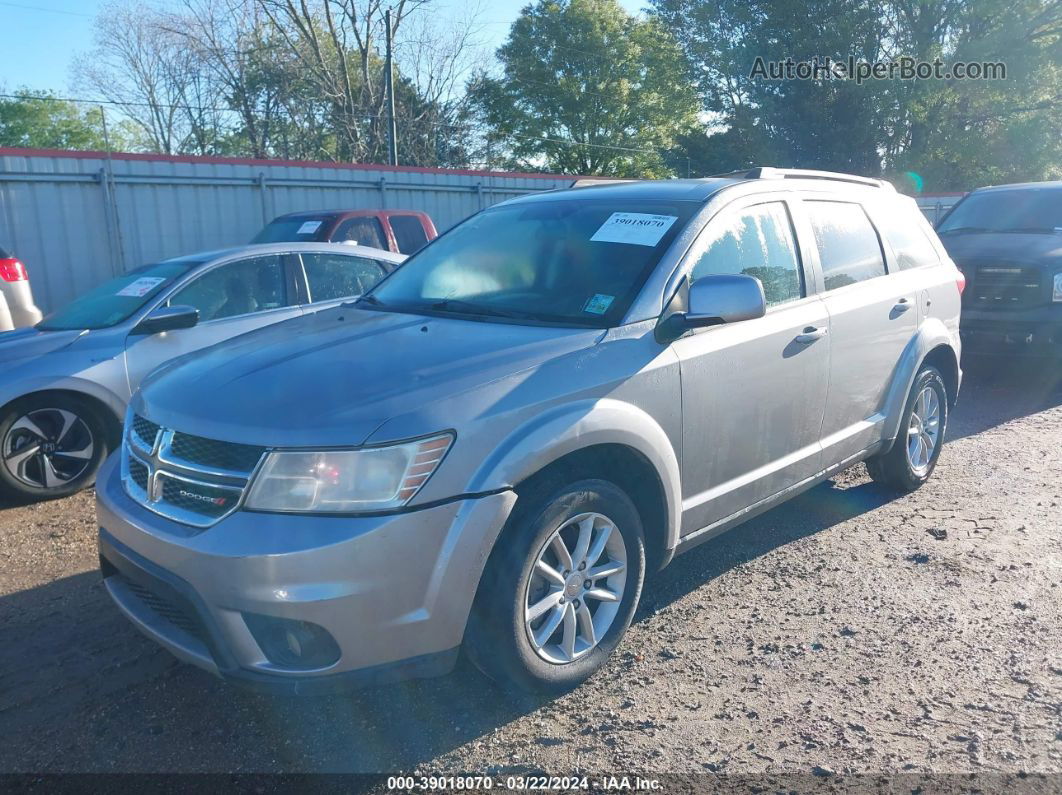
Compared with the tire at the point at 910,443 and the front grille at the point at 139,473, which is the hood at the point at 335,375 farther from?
the tire at the point at 910,443

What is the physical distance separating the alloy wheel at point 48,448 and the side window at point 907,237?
4.91 meters

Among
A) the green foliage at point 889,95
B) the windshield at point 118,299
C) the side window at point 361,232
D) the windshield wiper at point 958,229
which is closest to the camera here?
the windshield at point 118,299

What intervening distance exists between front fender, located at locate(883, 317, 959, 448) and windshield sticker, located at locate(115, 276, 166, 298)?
4591 mm

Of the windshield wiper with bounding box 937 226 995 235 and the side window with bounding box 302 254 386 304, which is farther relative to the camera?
the windshield wiper with bounding box 937 226 995 235

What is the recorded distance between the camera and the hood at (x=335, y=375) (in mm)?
2713

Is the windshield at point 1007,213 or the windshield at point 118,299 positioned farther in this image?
the windshield at point 1007,213

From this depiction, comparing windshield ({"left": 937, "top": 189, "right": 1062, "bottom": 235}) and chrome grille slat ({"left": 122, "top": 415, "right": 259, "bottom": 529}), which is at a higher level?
windshield ({"left": 937, "top": 189, "right": 1062, "bottom": 235})

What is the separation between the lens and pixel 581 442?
9.87 feet

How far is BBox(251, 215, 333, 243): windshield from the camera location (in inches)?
412

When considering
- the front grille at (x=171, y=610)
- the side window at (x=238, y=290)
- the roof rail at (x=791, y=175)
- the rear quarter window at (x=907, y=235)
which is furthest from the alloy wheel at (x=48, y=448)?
the rear quarter window at (x=907, y=235)

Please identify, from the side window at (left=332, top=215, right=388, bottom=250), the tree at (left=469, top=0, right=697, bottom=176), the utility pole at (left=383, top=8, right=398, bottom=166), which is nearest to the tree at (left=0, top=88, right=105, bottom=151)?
the tree at (left=469, top=0, right=697, bottom=176)

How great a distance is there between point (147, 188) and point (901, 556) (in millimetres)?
11955

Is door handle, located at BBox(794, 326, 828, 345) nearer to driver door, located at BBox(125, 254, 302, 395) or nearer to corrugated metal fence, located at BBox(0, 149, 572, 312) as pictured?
driver door, located at BBox(125, 254, 302, 395)

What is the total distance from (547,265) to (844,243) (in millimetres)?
1747
